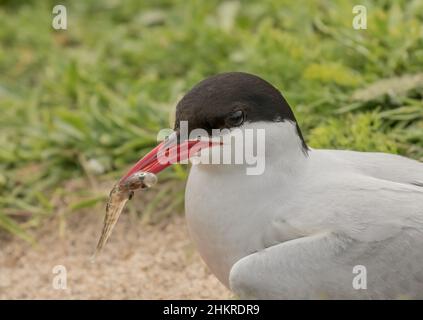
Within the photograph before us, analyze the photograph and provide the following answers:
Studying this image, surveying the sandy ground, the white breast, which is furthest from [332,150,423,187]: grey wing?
the sandy ground

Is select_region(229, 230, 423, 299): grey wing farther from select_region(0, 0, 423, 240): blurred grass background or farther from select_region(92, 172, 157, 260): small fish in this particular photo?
select_region(0, 0, 423, 240): blurred grass background

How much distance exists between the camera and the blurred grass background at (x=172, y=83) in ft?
14.5

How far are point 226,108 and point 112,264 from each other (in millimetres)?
1506

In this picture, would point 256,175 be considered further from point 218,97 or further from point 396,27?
point 396,27

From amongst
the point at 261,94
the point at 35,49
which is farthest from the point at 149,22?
the point at 261,94

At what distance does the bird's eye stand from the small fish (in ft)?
1.15

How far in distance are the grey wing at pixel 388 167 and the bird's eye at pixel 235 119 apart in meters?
0.50

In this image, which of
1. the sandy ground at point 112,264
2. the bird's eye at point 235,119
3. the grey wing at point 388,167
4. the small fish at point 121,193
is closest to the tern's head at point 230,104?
the bird's eye at point 235,119

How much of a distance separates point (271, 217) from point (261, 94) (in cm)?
42

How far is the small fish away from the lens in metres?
3.28

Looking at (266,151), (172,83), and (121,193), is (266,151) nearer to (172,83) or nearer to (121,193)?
(121,193)

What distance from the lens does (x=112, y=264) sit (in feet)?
14.3

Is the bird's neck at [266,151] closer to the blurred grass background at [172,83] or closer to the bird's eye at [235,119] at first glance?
the bird's eye at [235,119]
